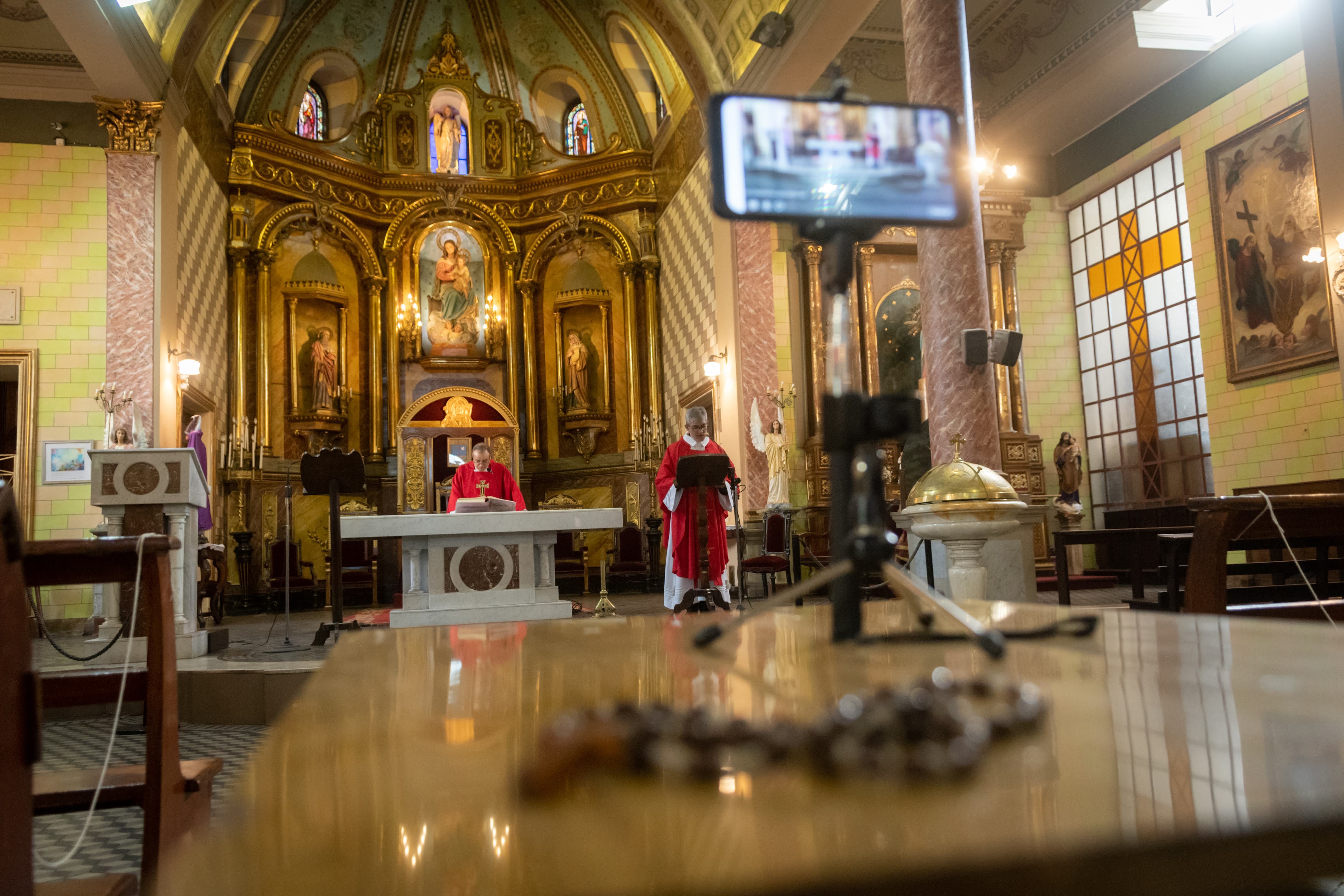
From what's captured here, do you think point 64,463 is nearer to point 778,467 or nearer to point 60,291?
point 60,291

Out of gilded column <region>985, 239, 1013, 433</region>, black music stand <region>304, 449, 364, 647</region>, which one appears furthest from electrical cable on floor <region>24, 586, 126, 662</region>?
gilded column <region>985, 239, 1013, 433</region>

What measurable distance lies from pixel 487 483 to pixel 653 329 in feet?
23.8

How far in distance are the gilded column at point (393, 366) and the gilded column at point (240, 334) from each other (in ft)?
7.09

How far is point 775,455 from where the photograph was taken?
11844mm

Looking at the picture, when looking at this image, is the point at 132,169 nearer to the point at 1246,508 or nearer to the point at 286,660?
the point at 286,660

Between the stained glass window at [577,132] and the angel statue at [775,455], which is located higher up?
the stained glass window at [577,132]

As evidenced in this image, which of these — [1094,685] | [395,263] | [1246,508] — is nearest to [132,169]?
[395,263]

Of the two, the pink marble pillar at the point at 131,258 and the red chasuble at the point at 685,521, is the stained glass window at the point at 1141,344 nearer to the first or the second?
the red chasuble at the point at 685,521

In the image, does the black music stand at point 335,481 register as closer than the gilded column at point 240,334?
Yes

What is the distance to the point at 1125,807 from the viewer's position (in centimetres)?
56

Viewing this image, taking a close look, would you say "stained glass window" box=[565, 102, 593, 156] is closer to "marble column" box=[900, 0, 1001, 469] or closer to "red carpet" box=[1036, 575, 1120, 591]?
"marble column" box=[900, 0, 1001, 469]

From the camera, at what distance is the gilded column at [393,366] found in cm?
1550

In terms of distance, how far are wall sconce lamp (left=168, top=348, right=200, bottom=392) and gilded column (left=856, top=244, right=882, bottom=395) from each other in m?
8.31

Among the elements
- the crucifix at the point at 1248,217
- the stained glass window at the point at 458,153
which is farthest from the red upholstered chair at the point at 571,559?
the crucifix at the point at 1248,217
